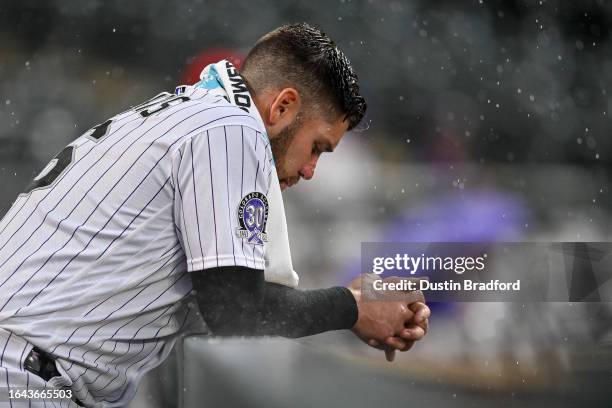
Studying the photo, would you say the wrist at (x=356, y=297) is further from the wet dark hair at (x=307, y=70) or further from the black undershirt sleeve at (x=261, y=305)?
the wet dark hair at (x=307, y=70)

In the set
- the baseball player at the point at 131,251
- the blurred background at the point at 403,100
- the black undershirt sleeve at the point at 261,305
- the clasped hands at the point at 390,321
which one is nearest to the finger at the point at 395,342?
the clasped hands at the point at 390,321

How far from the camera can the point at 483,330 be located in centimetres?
326

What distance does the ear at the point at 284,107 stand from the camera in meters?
1.16

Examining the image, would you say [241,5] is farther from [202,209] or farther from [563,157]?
[202,209]

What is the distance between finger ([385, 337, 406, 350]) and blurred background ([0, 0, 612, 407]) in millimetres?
2204

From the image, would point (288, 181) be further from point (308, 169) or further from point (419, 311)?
point (419, 311)

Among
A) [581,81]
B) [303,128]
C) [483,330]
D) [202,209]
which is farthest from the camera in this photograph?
[581,81]

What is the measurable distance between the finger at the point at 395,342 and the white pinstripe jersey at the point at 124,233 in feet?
1.37

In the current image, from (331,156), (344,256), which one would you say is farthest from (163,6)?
(344,256)

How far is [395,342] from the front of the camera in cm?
129

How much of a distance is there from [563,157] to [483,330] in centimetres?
178

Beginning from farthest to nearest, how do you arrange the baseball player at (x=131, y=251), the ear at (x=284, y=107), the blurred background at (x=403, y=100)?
the blurred background at (x=403, y=100), the ear at (x=284, y=107), the baseball player at (x=131, y=251)

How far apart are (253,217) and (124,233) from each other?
6.1 inches

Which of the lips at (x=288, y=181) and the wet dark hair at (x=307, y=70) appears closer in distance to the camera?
the wet dark hair at (x=307, y=70)
